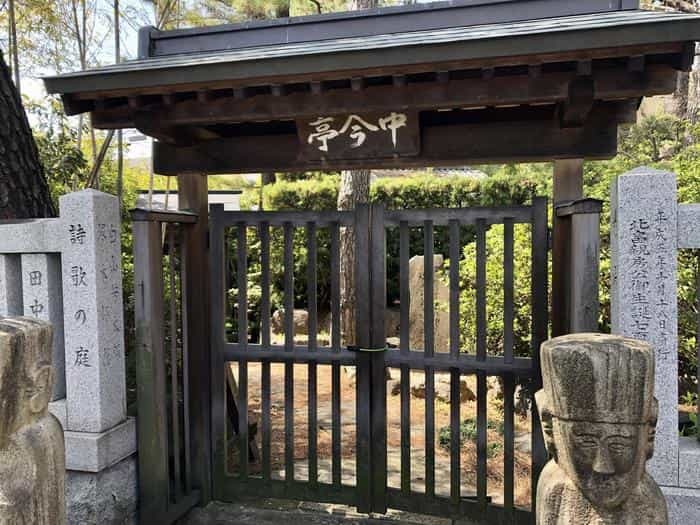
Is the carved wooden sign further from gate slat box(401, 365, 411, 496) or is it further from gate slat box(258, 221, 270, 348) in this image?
gate slat box(401, 365, 411, 496)

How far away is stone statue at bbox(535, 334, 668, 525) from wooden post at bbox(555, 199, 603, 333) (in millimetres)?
1081

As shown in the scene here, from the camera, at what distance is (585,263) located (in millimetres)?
2988

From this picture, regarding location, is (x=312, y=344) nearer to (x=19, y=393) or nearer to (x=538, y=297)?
(x=538, y=297)

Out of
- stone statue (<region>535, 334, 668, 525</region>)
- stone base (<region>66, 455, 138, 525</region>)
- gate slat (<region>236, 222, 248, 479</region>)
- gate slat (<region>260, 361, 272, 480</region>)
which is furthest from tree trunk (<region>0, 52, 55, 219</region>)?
stone statue (<region>535, 334, 668, 525</region>)

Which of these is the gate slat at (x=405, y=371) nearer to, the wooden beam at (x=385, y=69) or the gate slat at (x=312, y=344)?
the gate slat at (x=312, y=344)

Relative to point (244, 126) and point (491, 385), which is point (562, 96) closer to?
point (244, 126)

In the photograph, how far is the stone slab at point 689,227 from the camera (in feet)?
8.78

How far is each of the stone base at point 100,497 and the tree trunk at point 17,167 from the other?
91.8 inches

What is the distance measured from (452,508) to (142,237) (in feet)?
9.20

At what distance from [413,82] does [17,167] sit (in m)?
3.51

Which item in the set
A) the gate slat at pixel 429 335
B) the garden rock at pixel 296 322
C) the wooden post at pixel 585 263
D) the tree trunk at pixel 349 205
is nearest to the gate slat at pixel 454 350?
the gate slat at pixel 429 335

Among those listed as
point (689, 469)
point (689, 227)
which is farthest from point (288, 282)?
point (689, 469)

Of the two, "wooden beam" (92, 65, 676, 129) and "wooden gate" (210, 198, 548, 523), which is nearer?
"wooden beam" (92, 65, 676, 129)

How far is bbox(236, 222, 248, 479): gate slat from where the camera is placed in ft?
12.4
